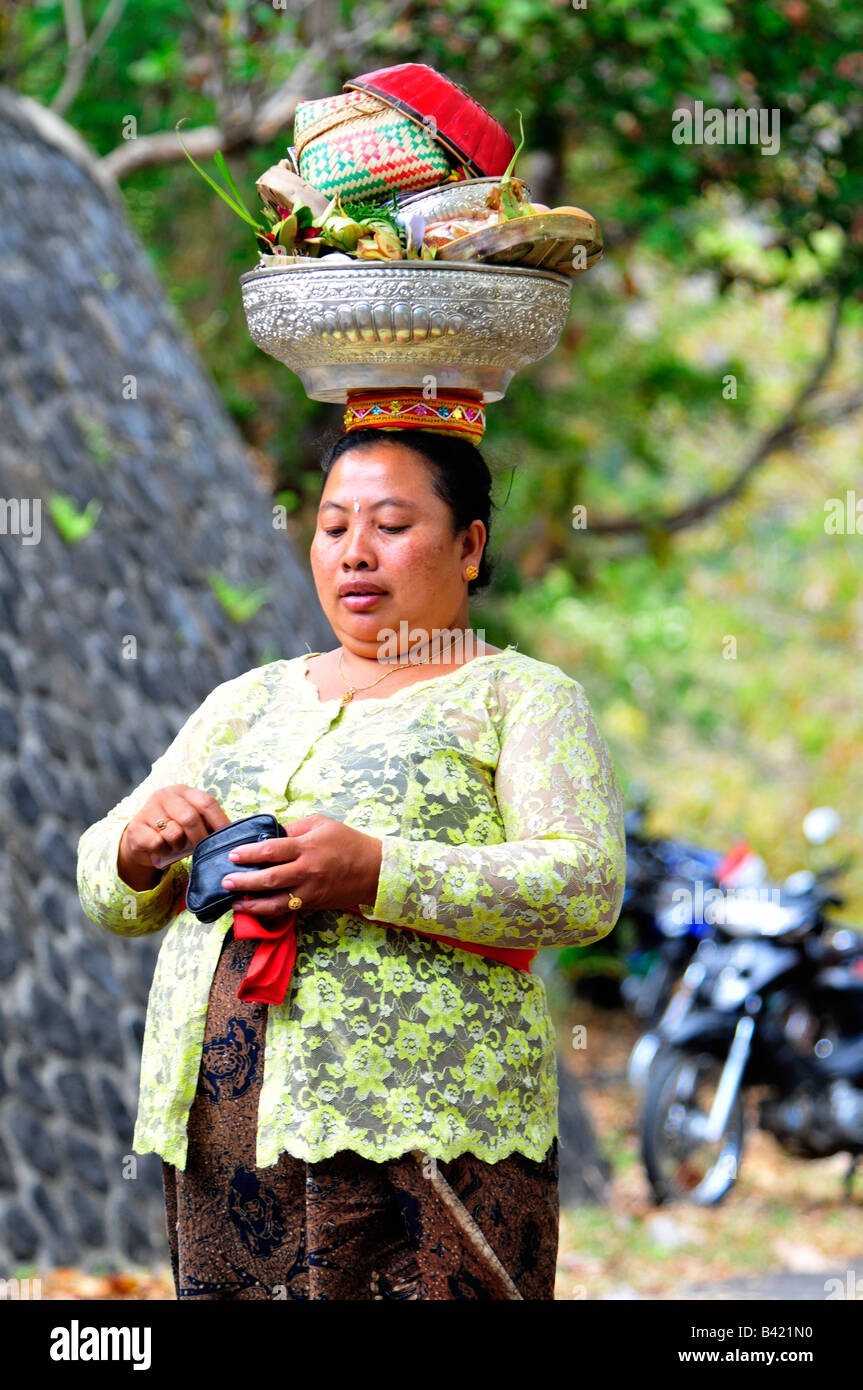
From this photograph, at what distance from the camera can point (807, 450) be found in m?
13.8

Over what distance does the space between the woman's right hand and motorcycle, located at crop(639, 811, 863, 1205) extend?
4403 millimetres

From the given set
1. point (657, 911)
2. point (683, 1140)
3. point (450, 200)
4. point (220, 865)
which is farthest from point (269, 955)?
point (657, 911)

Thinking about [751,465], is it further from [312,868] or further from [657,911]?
[312,868]

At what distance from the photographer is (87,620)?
585cm

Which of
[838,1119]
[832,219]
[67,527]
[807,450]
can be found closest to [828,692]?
[807,450]

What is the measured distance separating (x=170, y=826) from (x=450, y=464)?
2.16ft

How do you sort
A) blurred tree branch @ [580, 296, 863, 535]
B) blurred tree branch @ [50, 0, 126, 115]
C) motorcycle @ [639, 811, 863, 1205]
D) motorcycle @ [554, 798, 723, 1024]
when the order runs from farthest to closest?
blurred tree branch @ [580, 296, 863, 535], blurred tree branch @ [50, 0, 126, 115], motorcycle @ [554, 798, 723, 1024], motorcycle @ [639, 811, 863, 1205]

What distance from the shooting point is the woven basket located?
7.68ft

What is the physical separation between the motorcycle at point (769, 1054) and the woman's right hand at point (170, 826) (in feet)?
14.4

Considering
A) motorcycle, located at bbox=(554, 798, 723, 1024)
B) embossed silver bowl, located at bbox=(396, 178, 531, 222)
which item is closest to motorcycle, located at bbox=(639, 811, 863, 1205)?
motorcycle, located at bbox=(554, 798, 723, 1024)

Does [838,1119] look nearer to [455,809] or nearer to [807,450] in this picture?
[455,809]

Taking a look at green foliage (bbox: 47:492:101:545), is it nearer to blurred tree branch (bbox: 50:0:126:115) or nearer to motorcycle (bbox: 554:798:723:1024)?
motorcycle (bbox: 554:798:723:1024)

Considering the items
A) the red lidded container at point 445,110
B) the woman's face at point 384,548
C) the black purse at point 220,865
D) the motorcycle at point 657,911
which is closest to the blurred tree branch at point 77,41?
the motorcycle at point 657,911

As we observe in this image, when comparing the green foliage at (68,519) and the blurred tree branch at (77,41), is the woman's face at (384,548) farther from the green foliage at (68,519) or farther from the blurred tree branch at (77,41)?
the blurred tree branch at (77,41)
